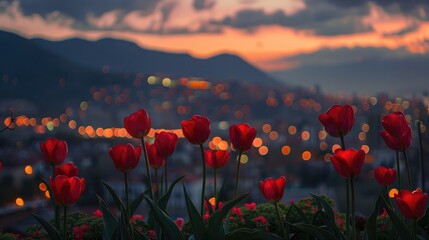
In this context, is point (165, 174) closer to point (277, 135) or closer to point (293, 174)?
point (293, 174)

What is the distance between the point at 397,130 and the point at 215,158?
21.6 inches

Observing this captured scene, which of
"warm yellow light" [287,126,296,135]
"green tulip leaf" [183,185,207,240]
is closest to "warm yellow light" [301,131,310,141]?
"warm yellow light" [287,126,296,135]

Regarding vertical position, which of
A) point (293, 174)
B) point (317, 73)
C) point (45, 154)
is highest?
point (317, 73)

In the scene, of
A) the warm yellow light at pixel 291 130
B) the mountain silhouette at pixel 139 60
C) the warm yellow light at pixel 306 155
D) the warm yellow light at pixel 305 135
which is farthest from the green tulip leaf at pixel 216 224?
the warm yellow light at pixel 291 130

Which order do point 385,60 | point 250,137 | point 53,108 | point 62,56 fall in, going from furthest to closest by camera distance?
point 53,108 → point 62,56 → point 385,60 → point 250,137

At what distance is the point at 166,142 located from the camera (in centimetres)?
219

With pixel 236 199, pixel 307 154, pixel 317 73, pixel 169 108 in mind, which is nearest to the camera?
pixel 236 199

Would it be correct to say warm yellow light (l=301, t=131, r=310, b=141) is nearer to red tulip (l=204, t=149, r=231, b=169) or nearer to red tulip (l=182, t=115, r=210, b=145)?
red tulip (l=204, t=149, r=231, b=169)

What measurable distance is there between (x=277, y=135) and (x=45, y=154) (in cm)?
3769

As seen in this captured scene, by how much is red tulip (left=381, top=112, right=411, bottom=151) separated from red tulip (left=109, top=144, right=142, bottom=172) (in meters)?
0.70

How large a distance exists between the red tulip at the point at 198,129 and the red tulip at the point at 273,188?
0.22 metres

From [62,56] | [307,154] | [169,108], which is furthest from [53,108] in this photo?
[307,154]

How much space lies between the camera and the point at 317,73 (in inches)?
818

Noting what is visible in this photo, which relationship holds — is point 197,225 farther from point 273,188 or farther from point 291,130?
point 291,130
